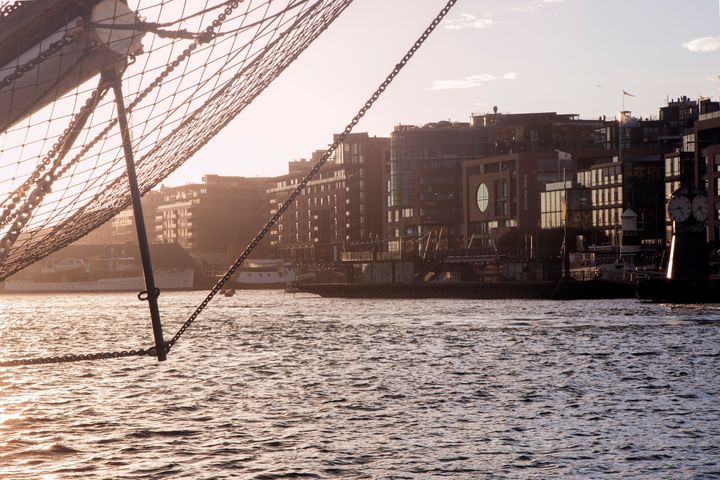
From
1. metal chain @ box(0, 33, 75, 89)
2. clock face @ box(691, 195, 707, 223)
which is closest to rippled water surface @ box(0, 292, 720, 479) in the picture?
metal chain @ box(0, 33, 75, 89)

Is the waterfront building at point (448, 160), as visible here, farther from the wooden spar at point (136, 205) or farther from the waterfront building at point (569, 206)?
the wooden spar at point (136, 205)

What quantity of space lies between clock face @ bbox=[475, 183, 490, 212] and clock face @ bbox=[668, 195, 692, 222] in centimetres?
7086

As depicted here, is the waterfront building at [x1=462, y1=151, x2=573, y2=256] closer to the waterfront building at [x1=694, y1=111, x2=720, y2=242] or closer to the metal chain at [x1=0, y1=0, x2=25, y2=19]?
the waterfront building at [x1=694, y1=111, x2=720, y2=242]

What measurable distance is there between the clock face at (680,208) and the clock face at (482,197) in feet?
232

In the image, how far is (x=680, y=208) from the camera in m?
87.1

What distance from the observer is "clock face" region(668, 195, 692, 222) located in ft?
285

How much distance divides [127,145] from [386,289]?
12182cm

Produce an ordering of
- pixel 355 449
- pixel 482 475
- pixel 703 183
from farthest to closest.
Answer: pixel 703 183 < pixel 355 449 < pixel 482 475

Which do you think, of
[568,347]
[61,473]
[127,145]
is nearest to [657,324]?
[568,347]

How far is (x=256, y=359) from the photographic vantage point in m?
46.9

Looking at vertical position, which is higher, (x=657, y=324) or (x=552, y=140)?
(x=552, y=140)

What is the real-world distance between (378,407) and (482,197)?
5193 inches

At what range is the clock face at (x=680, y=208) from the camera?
8700 centimetres

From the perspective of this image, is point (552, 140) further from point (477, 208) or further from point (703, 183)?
point (703, 183)
